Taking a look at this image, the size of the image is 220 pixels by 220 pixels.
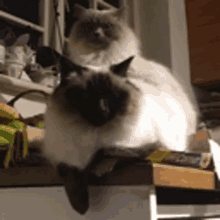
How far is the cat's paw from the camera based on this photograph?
0.64 m

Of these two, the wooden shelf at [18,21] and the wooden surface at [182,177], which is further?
the wooden shelf at [18,21]

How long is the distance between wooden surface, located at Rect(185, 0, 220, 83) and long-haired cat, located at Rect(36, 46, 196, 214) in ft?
5.65

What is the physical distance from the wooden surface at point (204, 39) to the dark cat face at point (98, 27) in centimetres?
119

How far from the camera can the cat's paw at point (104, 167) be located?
2.09 feet

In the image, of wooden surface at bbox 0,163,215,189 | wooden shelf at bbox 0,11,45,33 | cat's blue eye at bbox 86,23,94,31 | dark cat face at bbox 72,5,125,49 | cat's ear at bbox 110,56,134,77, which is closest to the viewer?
wooden surface at bbox 0,163,215,189

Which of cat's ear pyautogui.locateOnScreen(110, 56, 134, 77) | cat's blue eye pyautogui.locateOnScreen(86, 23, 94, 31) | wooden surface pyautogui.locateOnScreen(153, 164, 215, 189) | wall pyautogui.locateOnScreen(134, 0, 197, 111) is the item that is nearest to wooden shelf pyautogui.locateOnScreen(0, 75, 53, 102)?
cat's blue eye pyautogui.locateOnScreen(86, 23, 94, 31)

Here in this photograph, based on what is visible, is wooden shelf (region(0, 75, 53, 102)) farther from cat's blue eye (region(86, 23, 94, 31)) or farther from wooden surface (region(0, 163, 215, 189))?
wooden surface (region(0, 163, 215, 189))

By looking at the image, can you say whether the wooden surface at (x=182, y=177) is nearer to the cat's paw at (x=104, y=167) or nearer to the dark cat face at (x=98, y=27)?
the cat's paw at (x=104, y=167)

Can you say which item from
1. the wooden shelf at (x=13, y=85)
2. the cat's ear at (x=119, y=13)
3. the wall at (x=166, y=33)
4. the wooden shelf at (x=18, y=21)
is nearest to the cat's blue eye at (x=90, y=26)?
the cat's ear at (x=119, y=13)

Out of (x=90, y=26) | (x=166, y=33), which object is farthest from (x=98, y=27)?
(x=166, y=33)

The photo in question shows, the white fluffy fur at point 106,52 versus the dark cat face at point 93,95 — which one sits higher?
the white fluffy fur at point 106,52

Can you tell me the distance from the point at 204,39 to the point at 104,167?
199 centimetres

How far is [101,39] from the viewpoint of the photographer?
3.92 feet

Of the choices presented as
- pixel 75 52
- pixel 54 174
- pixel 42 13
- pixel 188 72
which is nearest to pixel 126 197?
pixel 54 174
